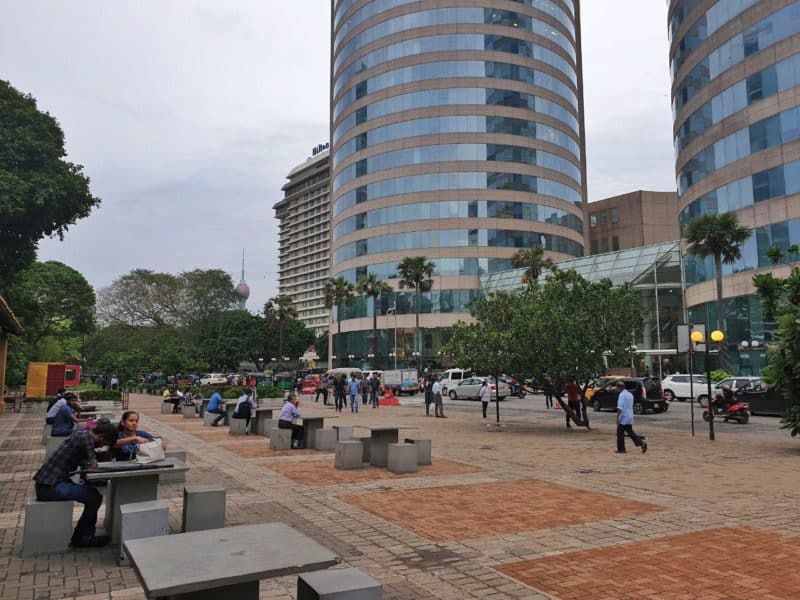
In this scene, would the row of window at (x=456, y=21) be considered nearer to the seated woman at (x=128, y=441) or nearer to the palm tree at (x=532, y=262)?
the palm tree at (x=532, y=262)

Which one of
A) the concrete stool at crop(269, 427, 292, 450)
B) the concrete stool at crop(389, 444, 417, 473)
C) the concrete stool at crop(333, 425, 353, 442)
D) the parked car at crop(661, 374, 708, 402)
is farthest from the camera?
the parked car at crop(661, 374, 708, 402)

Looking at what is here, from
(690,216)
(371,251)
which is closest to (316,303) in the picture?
(371,251)

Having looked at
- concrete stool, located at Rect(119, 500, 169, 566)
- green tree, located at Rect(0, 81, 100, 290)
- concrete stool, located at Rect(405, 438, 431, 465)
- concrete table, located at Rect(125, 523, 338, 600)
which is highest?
green tree, located at Rect(0, 81, 100, 290)

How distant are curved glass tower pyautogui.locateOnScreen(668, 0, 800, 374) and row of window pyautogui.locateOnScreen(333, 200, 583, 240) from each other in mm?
24613

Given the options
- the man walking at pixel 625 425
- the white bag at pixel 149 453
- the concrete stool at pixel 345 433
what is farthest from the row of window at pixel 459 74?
the white bag at pixel 149 453

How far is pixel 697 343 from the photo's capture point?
18.9 m

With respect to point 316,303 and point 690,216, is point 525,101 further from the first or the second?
point 316,303

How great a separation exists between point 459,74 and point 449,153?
32.1 ft

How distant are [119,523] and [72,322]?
53.6 meters

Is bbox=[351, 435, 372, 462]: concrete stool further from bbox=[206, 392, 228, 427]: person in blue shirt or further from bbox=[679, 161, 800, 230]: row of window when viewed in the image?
bbox=[679, 161, 800, 230]: row of window

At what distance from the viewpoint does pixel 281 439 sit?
15.5m

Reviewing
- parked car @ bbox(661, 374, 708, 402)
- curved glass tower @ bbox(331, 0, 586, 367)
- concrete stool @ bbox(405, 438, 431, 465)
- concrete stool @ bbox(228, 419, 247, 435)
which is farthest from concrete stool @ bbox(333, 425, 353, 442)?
curved glass tower @ bbox(331, 0, 586, 367)

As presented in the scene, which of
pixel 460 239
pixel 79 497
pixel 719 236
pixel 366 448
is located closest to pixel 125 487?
pixel 79 497

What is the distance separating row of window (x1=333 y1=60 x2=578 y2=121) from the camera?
74562 millimetres
